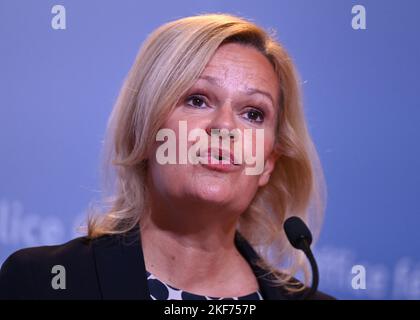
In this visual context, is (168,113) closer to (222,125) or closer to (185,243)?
(222,125)

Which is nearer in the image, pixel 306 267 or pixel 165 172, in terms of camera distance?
pixel 165 172

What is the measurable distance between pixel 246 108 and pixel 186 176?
0.59 feet

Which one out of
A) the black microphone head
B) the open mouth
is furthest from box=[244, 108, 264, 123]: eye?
the black microphone head

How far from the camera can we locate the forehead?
126cm

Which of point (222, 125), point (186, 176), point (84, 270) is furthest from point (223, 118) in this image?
point (84, 270)

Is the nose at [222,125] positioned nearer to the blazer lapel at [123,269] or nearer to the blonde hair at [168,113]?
the blonde hair at [168,113]

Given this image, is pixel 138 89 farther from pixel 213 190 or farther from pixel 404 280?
pixel 404 280

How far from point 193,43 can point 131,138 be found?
0.22 meters

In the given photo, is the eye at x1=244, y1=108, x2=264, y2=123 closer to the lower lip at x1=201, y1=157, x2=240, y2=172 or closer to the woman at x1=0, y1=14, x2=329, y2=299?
the woman at x1=0, y1=14, x2=329, y2=299

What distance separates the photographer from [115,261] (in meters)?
1.23

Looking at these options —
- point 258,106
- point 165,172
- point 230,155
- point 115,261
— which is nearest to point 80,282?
point 115,261

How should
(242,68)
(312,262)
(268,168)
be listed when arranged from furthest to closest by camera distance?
(268,168), (242,68), (312,262)

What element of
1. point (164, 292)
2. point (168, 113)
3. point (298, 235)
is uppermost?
point (168, 113)

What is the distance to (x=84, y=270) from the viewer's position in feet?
4.01
